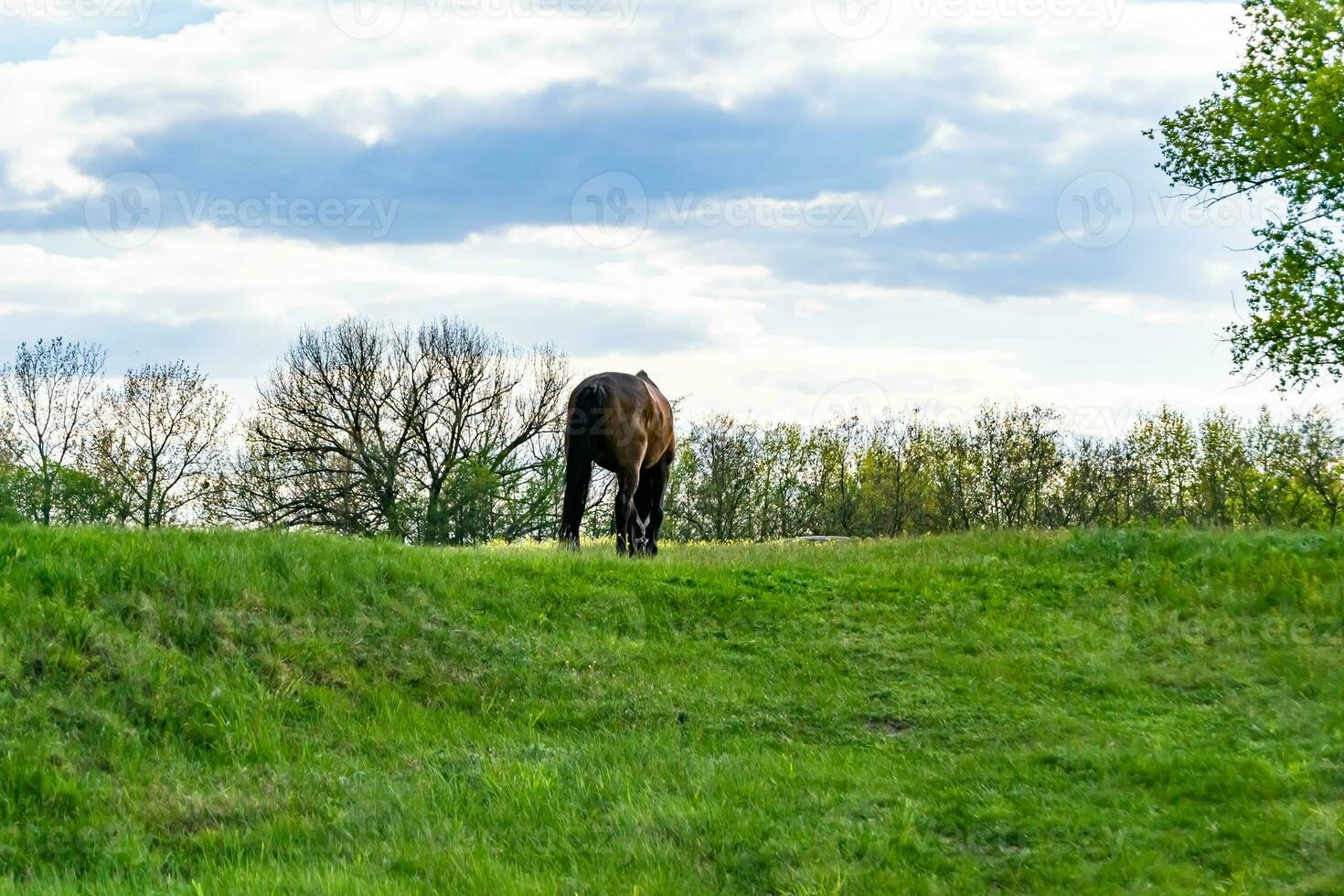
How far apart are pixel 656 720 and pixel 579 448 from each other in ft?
23.6

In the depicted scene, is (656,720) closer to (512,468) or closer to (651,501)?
(651,501)

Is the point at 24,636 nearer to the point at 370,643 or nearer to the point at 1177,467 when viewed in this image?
the point at 370,643

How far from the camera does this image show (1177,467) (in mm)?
38656

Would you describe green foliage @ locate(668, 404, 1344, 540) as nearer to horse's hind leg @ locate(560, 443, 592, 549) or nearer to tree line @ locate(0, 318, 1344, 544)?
tree line @ locate(0, 318, 1344, 544)

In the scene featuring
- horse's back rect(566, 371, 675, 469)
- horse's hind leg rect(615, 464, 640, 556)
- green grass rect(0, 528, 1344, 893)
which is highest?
horse's back rect(566, 371, 675, 469)

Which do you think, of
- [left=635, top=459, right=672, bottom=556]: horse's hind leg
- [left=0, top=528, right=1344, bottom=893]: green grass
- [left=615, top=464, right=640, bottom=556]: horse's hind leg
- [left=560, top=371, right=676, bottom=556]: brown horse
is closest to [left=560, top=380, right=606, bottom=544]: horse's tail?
[left=560, top=371, right=676, bottom=556]: brown horse

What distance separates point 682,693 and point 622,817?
3.07m

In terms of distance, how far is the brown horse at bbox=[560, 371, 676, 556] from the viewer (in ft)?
53.4

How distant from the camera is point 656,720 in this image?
9406 millimetres

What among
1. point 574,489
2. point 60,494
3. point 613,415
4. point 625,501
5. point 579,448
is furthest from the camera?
point 60,494

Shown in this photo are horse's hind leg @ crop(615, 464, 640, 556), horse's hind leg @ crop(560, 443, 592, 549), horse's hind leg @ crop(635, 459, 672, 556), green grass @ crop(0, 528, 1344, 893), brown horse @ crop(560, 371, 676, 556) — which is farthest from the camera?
horse's hind leg @ crop(635, 459, 672, 556)

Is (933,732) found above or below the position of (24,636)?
below

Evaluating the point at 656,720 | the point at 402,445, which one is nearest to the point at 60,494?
the point at 402,445

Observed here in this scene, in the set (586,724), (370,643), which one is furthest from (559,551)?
(586,724)
